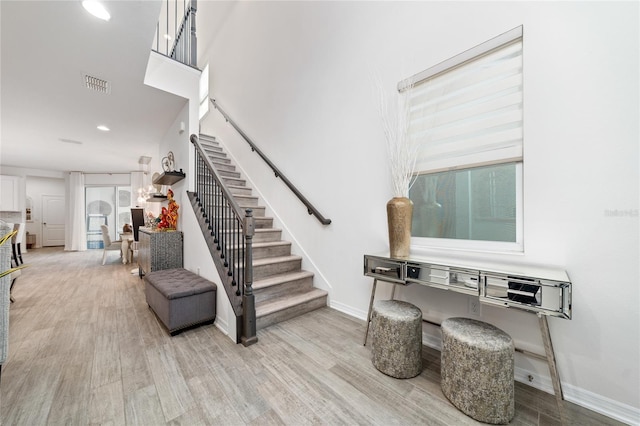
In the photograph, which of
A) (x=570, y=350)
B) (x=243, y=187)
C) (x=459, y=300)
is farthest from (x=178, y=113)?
(x=570, y=350)

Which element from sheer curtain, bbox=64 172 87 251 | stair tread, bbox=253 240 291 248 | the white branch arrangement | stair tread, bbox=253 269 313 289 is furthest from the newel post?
sheer curtain, bbox=64 172 87 251

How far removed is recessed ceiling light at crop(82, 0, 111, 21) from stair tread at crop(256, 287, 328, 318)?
2.85 metres

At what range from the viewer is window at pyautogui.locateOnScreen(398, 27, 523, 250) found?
5.71 ft

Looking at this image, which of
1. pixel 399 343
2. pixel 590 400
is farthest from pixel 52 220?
pixel 590 400

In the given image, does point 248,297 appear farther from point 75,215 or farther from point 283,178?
point 75,215

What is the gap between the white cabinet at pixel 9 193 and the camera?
7.14 meters

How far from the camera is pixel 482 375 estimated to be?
1317 millimetres

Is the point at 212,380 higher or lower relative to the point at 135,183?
lower

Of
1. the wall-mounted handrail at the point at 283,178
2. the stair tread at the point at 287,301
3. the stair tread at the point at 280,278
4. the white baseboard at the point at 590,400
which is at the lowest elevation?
the white baseboard at the point at 590,400

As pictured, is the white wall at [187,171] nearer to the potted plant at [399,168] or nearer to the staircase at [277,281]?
the staircase at [277,281]

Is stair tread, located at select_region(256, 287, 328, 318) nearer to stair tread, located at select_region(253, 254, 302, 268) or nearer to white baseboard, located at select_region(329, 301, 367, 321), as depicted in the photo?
white baseboard, located at select_region(329, 301, 367, 321)

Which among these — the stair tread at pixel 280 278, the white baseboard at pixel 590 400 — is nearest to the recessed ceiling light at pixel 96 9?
the stair tread at pixel 280 278

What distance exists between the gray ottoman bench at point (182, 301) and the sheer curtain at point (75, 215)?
819 centimetres

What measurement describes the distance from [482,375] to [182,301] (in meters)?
2.34
